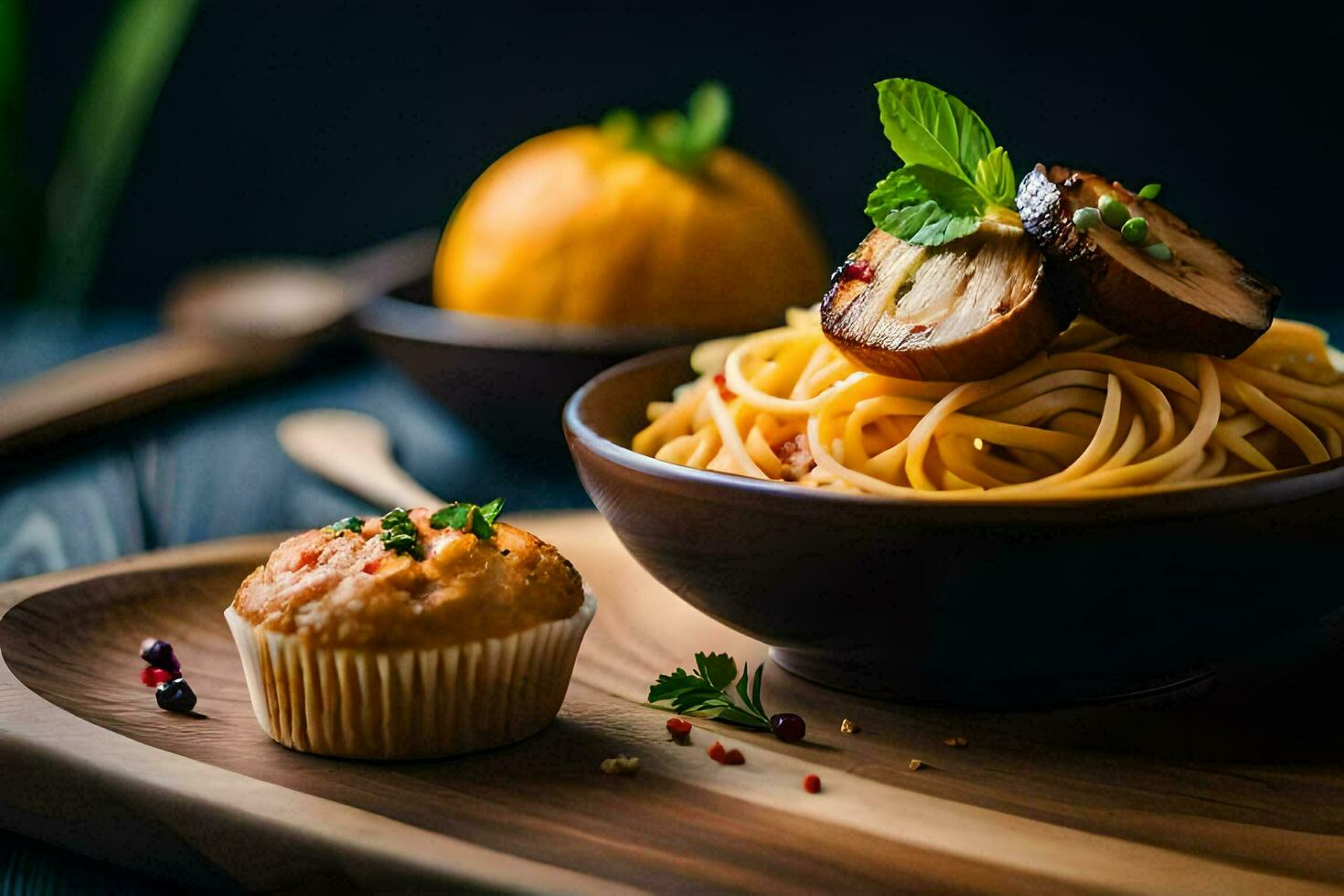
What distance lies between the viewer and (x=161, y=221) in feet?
22.5

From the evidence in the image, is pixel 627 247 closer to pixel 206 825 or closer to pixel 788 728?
pixel 788 728

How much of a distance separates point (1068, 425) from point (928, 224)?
346 millimetres

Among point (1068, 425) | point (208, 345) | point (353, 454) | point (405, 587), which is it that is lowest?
point (208, 345)

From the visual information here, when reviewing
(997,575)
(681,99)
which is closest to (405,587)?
(997,575)

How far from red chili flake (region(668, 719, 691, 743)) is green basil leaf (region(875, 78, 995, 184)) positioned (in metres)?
0.85

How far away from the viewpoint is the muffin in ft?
6.63

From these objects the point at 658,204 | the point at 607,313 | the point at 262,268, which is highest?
the point at 658,204

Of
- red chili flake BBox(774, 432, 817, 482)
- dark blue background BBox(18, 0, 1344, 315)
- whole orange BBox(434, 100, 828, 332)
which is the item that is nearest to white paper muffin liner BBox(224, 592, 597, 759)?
red chili flake BBox(774, 432, 817, 482)

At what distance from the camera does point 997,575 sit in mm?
1979

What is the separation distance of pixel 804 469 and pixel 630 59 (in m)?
4.16

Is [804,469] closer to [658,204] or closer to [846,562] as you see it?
[846,562]

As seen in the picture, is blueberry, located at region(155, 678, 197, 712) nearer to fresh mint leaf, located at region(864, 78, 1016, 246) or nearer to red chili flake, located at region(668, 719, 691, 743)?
red chili flake, located at region(668, 719, 691, 743)

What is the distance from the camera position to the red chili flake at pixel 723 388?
2.54 metres

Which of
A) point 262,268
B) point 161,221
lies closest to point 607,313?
point 262,268
